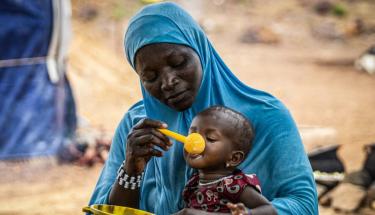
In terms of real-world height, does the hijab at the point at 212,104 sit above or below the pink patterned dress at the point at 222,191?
above

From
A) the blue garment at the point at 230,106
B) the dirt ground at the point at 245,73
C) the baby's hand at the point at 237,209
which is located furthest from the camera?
the dirt ground at the point at 245,73

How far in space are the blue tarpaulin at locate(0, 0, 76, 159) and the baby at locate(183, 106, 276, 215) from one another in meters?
6.59

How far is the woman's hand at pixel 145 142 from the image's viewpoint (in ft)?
8.70

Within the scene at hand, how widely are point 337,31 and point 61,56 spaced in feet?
30.1

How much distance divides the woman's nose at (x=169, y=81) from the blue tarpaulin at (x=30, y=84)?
6.46 meters

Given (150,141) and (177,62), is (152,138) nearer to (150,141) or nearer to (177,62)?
(150,141)

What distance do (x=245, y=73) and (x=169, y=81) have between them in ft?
38.5

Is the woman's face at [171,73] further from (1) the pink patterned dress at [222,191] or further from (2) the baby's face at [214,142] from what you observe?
(1) the pink patterned dress at [222,191]

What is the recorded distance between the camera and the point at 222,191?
2.60m

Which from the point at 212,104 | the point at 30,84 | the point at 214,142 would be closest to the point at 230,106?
the point at 212,104

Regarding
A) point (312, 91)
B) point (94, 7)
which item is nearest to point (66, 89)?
point (312, 91)

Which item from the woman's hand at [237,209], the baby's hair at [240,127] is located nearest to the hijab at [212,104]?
the baby's hair at [240,127]

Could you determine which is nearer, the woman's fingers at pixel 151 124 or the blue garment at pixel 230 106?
the woman's fingers at pixel 151 124

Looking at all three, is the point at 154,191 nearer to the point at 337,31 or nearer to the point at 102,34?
the point at 102,34
